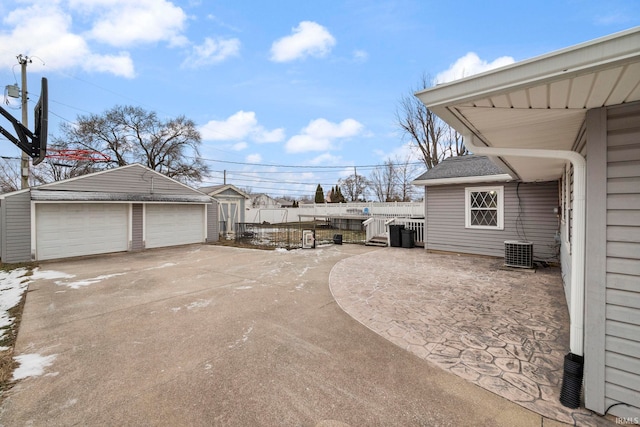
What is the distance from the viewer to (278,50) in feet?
46.8

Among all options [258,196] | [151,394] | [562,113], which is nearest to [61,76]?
[151,394]

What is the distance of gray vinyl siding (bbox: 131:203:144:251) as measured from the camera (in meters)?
11.1

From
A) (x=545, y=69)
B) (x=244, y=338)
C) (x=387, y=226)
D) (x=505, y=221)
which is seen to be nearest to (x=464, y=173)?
(x=505, y=221)

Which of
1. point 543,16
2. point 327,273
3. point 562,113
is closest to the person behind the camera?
point 562,113

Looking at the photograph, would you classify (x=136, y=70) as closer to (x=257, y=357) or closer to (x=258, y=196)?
(x=257, y=357)

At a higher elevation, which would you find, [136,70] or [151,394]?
[136,70]

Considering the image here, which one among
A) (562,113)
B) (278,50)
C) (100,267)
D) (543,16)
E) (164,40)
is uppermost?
(278,50)

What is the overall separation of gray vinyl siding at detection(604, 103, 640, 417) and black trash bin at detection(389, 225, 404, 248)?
8.83 m

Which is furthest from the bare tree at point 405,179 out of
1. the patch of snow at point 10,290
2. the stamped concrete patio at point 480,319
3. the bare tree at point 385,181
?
the patch of snow at point 10,290

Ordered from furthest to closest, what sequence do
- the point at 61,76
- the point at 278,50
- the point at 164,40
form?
the point at 278,50 < the point at 61,76 < the point at 164,40

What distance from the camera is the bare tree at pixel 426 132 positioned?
18.8 meters

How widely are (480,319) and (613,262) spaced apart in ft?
7.24

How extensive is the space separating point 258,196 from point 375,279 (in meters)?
44.7

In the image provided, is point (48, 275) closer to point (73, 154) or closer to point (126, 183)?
point (126, 183)
